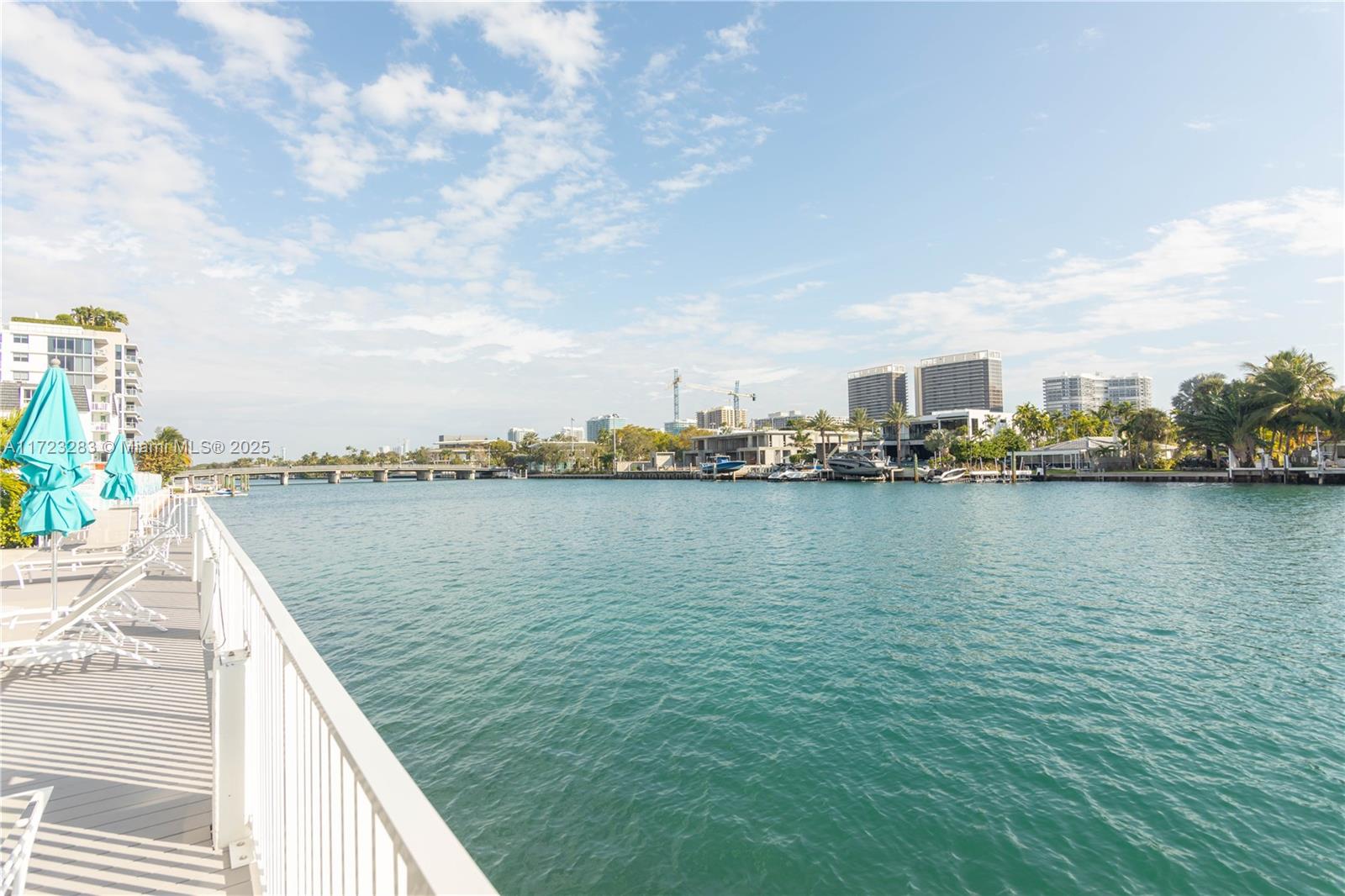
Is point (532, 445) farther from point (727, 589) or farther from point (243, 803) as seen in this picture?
point (243, 803)

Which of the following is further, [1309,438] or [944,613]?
[1309,438]

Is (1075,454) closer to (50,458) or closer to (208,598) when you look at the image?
(208,598)

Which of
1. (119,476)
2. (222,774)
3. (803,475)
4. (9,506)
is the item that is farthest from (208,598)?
(803,475)

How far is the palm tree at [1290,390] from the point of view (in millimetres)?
62906

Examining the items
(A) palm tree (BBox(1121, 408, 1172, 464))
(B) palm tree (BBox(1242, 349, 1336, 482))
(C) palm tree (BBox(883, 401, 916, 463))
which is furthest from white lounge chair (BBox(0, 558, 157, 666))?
(C) palm tree (BBox(883, 401, 916, 463))

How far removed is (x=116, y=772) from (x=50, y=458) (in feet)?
17.6

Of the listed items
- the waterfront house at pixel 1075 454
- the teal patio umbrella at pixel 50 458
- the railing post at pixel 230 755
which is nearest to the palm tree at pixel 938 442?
the waterfront house at pixel 1075 454

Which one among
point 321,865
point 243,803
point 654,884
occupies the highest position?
point 321,865

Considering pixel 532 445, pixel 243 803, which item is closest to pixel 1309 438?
pixel 243 803

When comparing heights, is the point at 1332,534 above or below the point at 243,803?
below

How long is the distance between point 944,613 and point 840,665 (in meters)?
5.68

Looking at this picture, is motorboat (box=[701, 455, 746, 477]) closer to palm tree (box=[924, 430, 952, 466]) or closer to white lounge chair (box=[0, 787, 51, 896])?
palm tree (box=[924, 430, 952, 466])

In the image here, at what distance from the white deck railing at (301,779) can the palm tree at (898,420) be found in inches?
4464

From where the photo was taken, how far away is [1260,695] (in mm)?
10961
